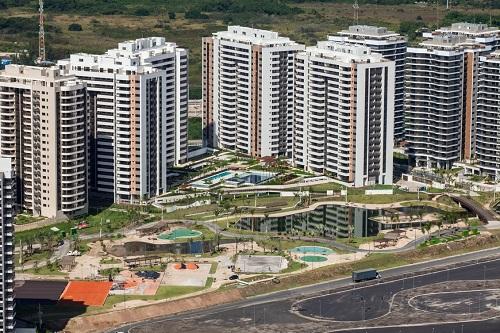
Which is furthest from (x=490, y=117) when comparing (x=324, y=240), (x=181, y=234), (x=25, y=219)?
(x=25, y=219)

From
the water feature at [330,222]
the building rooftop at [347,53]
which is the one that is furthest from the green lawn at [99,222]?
the building rooftop at [347,53]

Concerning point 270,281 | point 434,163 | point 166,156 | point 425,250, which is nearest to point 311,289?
point 270,281

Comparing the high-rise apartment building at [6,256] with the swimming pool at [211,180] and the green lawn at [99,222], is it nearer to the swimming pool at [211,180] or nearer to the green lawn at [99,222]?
the green lawn at [99,222]

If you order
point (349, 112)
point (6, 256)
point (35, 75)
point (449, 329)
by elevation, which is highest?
point (35, 75)

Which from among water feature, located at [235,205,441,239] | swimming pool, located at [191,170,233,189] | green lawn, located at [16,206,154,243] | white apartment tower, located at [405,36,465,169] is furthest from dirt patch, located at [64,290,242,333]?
white apartment tower, located at [405,36,465,169]

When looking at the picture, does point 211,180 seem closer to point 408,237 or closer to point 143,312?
point 408,237

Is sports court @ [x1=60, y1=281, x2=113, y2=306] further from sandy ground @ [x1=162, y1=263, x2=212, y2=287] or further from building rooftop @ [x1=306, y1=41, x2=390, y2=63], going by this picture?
building rooftop @ [x1=306, y1=41, x2=390, y2=63]

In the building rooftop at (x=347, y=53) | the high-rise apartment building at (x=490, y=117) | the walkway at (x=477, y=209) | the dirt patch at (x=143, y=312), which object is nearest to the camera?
the dirt patch at (x=143, y=312)
